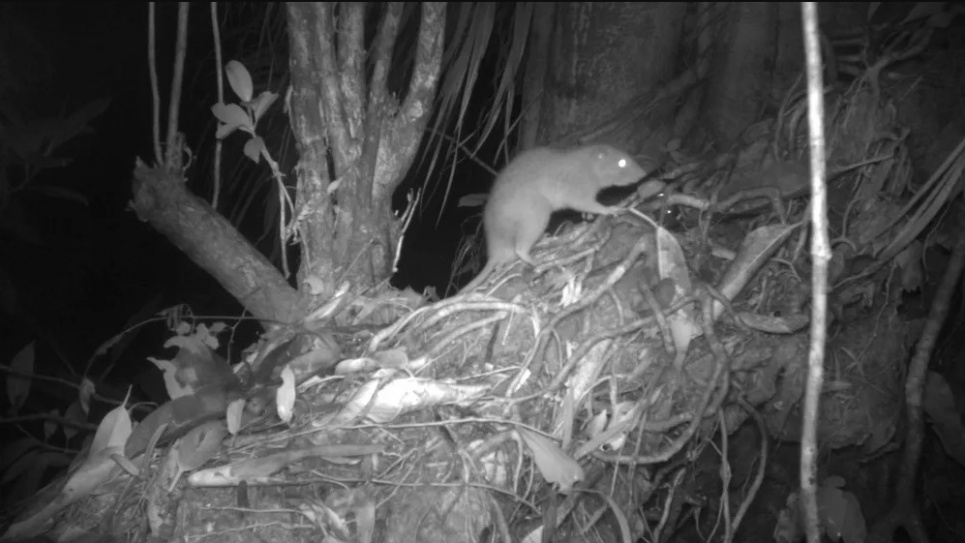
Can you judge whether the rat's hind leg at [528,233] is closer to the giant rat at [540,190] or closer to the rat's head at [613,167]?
the giant rat at [540,190]

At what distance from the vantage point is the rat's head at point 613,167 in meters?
2.28

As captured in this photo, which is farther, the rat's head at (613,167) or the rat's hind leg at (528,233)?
the rat's hind leg at (528,233)

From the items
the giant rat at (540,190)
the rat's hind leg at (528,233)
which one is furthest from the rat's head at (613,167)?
the rat's hind leg at (528,233)

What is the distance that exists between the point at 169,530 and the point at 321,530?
0.36 m

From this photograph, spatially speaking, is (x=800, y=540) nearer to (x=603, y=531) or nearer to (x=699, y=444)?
(x=699, y=444)

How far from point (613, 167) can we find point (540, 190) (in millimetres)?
279

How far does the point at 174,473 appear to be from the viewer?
180 cm

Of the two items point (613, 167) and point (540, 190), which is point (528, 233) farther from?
point (613, 167)

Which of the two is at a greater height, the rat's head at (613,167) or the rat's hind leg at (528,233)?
the rat's head at (613,167)

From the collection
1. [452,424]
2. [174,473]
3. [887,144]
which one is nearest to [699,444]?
[452,424]

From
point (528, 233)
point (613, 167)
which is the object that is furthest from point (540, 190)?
point (613, 167)

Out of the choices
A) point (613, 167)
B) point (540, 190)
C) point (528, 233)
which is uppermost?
point (613, 167)

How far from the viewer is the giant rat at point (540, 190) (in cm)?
231

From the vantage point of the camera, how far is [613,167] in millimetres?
2314
